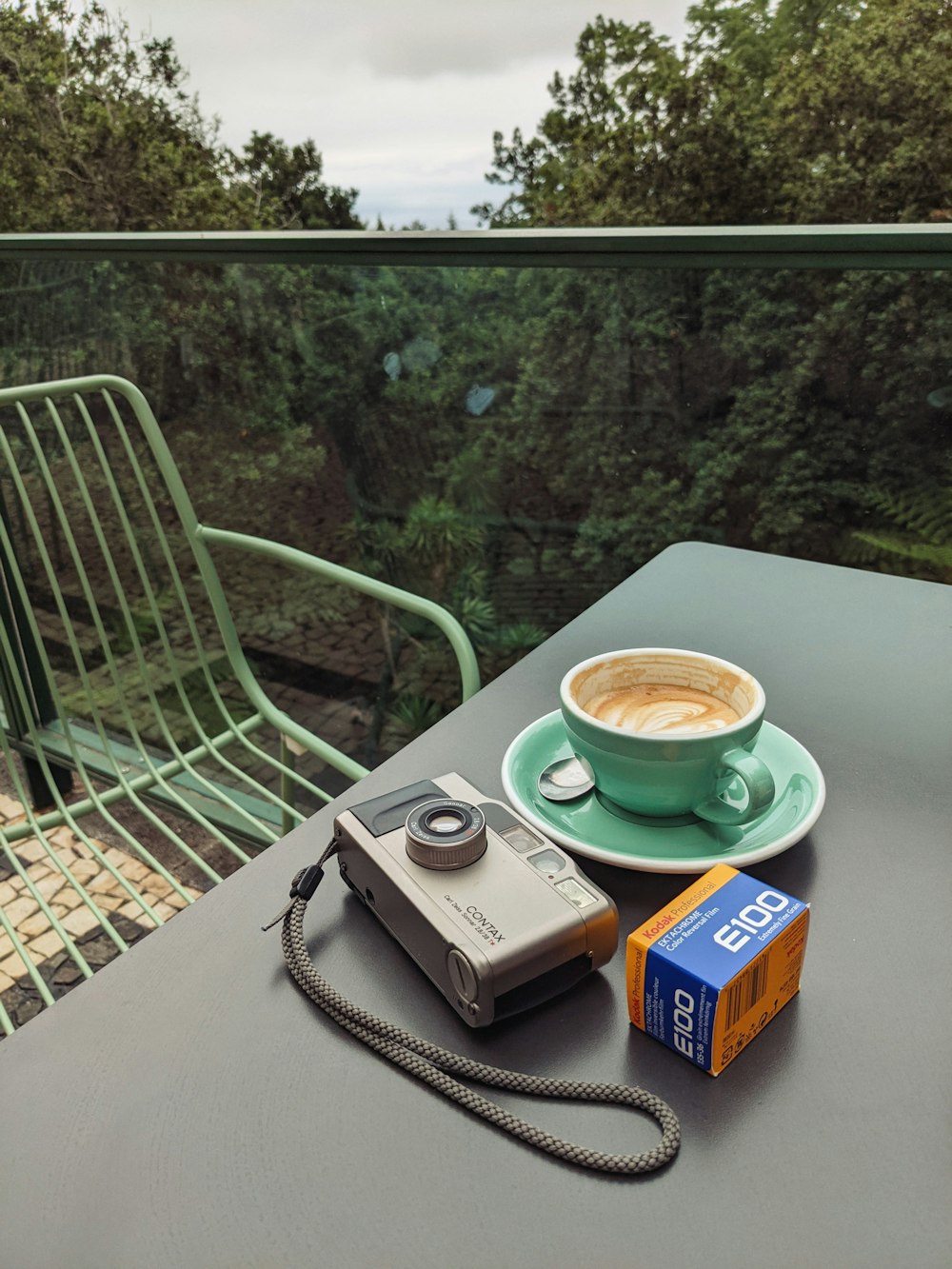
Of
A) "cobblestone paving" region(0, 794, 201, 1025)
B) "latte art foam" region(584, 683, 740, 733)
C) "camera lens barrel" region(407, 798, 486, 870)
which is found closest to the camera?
"camera lens barrel" region(407, 798, 486, 870)

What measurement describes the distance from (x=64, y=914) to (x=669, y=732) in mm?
1737

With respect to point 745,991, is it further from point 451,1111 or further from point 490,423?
point 490,423

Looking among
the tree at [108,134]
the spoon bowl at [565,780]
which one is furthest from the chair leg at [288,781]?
the tree at [108,134]

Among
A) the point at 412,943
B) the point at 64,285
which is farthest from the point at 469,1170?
the point at 64,285

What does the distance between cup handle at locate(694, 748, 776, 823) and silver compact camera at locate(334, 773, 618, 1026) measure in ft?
0.41

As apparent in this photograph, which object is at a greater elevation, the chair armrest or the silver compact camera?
the silver compact camera

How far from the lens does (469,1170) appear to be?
16.8 inches

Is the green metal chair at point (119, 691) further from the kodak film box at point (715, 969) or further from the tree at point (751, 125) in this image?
the tree at point (751, 125)

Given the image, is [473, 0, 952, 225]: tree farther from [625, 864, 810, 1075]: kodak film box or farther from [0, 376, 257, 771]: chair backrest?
[625, 864, 810, 1075]: kodak film box

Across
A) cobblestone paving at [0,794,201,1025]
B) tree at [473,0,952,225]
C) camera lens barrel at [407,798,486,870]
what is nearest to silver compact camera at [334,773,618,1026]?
camera lens barrel at [407,798,486,870]

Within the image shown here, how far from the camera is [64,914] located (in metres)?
1.95

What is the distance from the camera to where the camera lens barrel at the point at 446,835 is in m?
0.54

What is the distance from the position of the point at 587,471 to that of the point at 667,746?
3.91 ft

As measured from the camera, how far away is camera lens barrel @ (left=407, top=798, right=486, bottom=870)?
537mm
